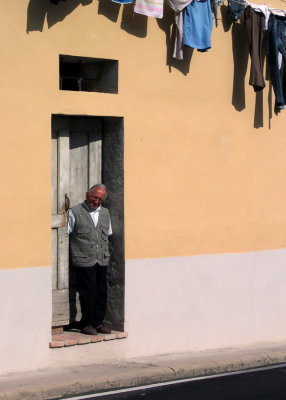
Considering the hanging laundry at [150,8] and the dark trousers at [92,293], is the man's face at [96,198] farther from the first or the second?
the hanging laundry at [150,8]

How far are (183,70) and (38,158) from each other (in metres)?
2.29

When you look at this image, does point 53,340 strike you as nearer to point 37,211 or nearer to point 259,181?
point 37,211

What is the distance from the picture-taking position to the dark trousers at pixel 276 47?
10320mm

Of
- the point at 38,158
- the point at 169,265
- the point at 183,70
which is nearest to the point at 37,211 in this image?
the point at 38,158

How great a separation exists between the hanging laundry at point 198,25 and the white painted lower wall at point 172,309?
259cm

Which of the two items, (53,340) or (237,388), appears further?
(53,340)

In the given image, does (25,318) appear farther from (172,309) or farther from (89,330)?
(172,309)

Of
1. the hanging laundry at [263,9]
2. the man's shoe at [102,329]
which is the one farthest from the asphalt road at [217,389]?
the hanging laundry at [263,9]

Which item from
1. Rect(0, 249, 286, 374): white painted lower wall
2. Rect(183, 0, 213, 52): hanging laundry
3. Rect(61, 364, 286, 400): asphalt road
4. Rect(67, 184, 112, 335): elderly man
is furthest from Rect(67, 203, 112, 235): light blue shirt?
Rect(183, 0, 213, 52): hanging laundry

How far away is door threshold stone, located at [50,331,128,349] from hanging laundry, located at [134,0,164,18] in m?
3.67

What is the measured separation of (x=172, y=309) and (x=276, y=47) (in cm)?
366

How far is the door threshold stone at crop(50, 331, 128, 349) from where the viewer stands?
8.56 metres

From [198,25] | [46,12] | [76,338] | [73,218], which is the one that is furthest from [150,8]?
[76,338]

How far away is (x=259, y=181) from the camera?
10.5 meters
